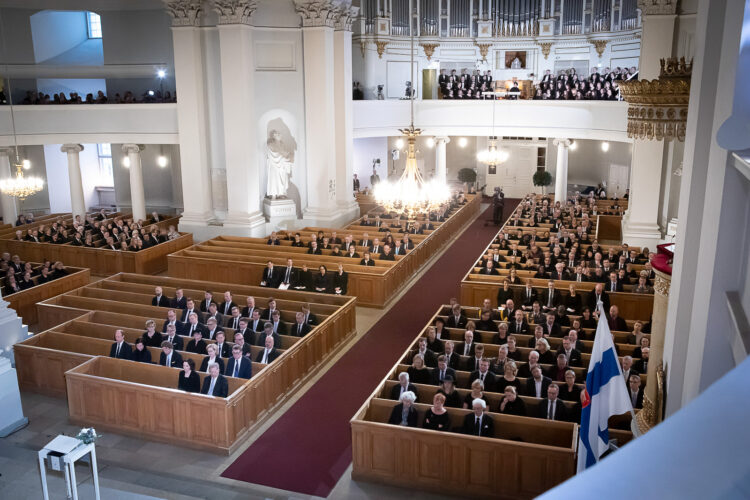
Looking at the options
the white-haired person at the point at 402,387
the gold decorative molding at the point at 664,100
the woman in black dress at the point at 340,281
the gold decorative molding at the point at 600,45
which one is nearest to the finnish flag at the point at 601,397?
the gold decorative molding at the point at 664,100

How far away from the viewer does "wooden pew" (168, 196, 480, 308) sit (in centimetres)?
1488

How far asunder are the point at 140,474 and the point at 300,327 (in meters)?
3.81

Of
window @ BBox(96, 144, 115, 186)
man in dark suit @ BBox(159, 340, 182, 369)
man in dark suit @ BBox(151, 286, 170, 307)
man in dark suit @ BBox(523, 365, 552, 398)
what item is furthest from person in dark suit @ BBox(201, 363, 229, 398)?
window @ BBox(96, 144, 115, 186)

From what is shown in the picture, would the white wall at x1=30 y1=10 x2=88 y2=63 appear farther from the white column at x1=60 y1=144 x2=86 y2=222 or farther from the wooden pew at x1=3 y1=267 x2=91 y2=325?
the wooden pew at x1=3 y1=267 x2=91 y2=325

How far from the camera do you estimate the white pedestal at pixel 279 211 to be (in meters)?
20.6

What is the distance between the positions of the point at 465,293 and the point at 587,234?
651cm

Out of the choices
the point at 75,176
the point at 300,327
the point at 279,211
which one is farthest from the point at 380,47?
the point at 300,327

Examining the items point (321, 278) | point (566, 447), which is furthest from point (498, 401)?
point (321, 278)

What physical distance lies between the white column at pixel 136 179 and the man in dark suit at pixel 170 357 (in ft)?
42.5

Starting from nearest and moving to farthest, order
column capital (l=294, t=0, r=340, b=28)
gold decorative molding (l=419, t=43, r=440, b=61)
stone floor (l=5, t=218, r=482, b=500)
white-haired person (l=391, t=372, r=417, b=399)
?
stone floor (l=5, t=218, r=482, b=500) < white-haired person (l=391, t=372, r=417, b=399) < column capital (l=294, t=0, r=340, b=28) < gold decorative molding (l=419, t=43, r=440, b=61)

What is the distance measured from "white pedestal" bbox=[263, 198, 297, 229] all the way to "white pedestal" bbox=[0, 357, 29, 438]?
38.5 feet

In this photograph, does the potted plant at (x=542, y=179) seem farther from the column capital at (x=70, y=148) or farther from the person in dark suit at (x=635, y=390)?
the person in dark suit at (x=635, y=390)

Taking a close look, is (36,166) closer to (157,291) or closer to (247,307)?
(157,291)

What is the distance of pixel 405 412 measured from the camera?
816 cm
